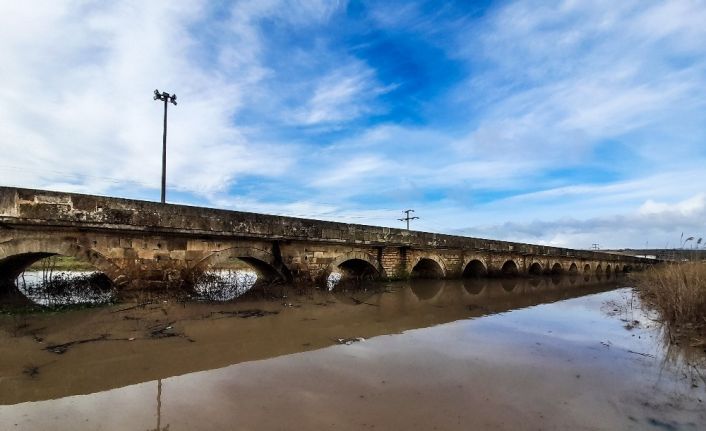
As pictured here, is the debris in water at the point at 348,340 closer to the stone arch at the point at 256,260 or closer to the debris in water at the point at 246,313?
the debris in water at the point at 246,313

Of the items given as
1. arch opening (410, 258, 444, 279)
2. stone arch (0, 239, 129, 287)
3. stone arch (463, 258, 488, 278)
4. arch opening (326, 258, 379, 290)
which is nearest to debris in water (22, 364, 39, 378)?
stone arch (0, 239, 129, 287)

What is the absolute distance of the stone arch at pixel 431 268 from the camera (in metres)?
13.8

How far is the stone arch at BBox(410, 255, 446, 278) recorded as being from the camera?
1380 cm

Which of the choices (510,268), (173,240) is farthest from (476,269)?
(173,240)

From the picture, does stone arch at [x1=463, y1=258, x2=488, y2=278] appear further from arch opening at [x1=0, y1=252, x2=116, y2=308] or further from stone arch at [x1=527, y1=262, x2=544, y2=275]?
arch opening at [x1=0, y1=252, x2=116, y2=308]

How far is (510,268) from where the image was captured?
18.3m

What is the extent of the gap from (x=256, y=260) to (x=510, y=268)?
13.3 meters

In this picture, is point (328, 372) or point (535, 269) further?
point (535, 269)

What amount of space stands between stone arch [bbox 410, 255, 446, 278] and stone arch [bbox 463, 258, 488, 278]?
2390mm

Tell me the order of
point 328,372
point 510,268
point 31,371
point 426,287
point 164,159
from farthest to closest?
point 510,268
point 164,159
point 426,287
point 328,372
point 31,371

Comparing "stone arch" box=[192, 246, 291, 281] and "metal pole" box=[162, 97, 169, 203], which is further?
"metal pole" box=[162, 97, 169, 203]

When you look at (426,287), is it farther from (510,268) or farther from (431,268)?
(510,268)

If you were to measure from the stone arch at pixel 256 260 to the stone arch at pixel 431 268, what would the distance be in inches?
224

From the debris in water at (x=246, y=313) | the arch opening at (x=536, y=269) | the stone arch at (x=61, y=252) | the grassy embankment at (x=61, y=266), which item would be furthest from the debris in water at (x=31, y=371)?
the arch opening at (x=536, y=269)
